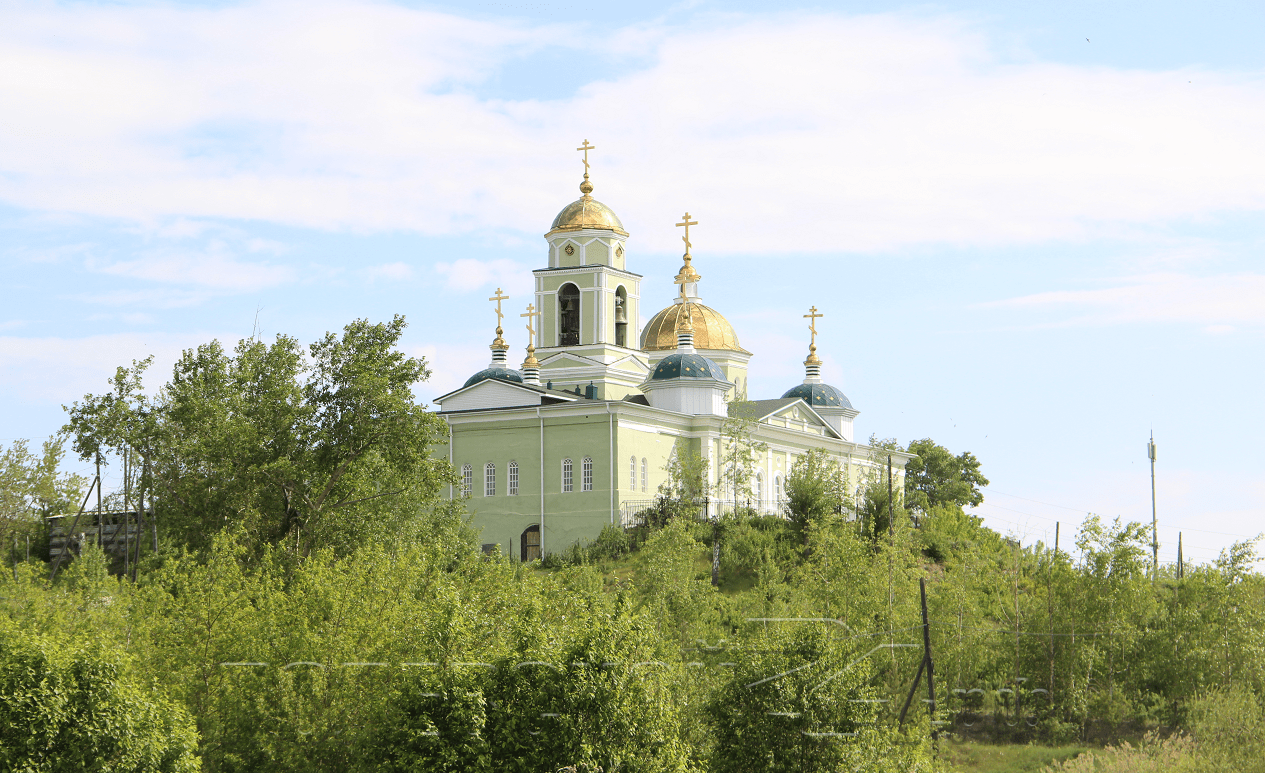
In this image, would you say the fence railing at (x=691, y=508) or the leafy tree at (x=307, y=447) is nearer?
the leafy tree at (x=307, y=447)

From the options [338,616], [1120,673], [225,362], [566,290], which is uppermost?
[566,290]

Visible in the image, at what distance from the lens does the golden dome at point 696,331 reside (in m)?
60.0

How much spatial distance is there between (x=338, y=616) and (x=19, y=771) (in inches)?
243

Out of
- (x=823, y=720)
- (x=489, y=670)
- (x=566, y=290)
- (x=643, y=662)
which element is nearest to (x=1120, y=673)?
(x=823, y=720)

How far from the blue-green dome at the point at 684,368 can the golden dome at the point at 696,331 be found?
243 inches

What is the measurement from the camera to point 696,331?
2367 inches

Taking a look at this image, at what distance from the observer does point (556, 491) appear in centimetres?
4944

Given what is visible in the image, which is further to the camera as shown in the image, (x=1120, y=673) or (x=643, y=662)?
(x=1120, y=673)

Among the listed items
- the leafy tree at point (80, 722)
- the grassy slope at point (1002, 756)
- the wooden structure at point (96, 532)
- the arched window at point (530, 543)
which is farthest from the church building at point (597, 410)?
the leafy tree at point (80, 722)

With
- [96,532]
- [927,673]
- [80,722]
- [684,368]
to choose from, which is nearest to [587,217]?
[684,368]

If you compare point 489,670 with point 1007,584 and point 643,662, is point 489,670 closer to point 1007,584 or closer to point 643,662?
point 643,662

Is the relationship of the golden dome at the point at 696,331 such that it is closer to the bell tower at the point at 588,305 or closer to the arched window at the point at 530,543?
the bell tower at the point at 588,305

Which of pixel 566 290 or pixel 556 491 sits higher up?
pixel 566 290

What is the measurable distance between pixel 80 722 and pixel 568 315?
36051 millimetres
